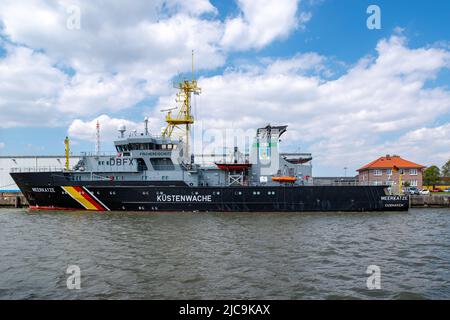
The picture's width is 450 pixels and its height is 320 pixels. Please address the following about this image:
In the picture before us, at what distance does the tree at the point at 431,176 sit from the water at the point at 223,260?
4718cm

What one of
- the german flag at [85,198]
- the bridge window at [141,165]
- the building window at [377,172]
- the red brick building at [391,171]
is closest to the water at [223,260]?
the german flag at [85,198]

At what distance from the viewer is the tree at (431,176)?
2267 inches

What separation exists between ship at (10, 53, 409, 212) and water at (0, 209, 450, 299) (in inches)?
227

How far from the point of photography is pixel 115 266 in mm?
10281

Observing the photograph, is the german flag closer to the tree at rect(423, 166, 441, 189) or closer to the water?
the water

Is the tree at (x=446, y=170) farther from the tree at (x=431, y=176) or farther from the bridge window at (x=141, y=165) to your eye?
the bridge window at (x=141, y=165)

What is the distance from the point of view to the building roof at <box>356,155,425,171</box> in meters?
50.7

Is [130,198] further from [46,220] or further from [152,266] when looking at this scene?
[152,266]

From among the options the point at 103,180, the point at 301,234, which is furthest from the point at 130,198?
the point at 301,234

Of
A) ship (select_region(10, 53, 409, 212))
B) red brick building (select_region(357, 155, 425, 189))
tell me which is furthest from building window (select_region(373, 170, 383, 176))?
A: ship (select_region(10, 53, 409, 212))

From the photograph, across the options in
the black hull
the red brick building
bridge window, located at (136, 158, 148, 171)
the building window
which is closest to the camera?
the black hull

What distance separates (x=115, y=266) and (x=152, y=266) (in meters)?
1.27
